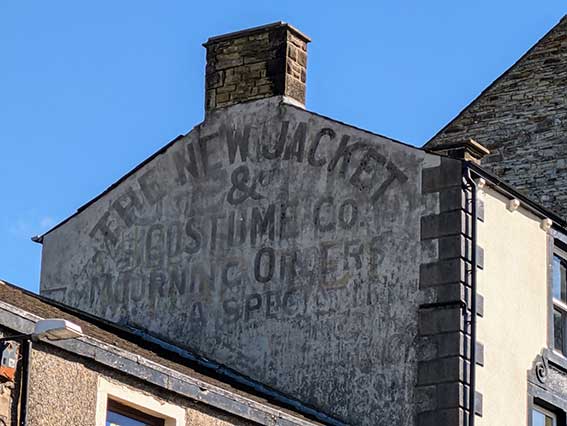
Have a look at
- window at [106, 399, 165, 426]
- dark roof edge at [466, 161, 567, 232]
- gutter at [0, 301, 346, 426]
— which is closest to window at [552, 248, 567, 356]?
dark roof edge at [466, 161, 567, 232]

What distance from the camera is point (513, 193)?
→ 1024 inches

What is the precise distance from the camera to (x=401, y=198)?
84.2ft

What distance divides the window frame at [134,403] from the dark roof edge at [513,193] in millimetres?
6919

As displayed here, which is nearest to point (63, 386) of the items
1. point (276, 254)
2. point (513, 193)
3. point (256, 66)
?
point (276, 254)

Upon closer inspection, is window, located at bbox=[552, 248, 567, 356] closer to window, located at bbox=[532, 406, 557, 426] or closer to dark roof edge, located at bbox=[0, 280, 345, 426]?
window, located at bbox=[532, 406, 557, 426]

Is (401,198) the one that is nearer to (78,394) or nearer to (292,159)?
(292,159)

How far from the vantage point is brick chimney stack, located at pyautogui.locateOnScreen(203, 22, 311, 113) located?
27734mm

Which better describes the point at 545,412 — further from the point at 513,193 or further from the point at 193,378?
the point at 193,378

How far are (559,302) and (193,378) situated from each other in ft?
27.3

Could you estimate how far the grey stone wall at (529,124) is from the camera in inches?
1286

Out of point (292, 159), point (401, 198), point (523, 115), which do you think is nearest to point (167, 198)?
point (292, 159)

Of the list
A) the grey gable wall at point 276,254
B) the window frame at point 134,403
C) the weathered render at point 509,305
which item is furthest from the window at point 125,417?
the weathered render at point 509,305

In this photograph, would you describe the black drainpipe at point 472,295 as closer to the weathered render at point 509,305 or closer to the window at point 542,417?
the weathered render at point 509,305

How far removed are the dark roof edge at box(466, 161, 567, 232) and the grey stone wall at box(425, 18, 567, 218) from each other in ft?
16.8
